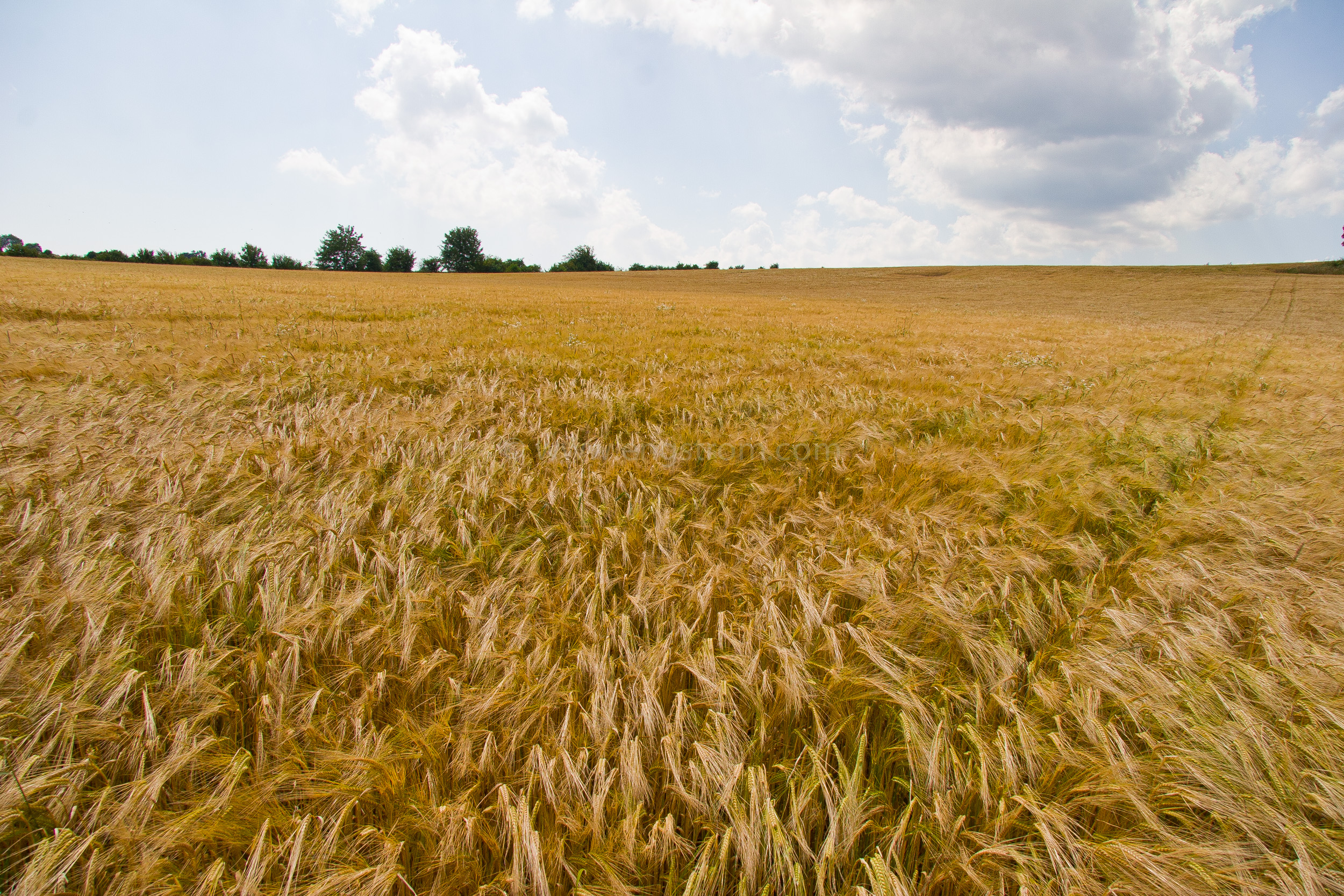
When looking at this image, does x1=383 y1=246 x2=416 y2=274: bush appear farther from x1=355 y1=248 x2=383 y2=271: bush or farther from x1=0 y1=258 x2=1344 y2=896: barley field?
x1=0 y1=258 x2=1344 y2=896: barley field

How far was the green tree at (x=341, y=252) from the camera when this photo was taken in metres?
101

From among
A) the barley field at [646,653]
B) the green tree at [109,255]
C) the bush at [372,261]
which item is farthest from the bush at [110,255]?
the barley field at [646,653]

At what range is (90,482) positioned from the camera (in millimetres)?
2357

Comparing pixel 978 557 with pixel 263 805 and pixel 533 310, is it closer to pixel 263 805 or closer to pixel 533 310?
pixel 263 805

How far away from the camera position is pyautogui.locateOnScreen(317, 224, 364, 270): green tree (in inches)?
3991

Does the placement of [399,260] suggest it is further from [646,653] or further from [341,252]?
[646,653]

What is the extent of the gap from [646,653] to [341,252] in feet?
427

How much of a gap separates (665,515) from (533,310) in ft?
39.0

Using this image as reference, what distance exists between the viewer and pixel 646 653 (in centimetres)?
163

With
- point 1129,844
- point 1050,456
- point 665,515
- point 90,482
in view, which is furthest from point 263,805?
point 1050,456

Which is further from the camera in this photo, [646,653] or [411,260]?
[411,260]

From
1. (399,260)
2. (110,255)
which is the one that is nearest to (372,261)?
(399,260)

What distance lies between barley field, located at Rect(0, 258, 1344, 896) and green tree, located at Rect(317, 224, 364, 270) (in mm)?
119660

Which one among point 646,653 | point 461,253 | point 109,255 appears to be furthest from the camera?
point 461,253
